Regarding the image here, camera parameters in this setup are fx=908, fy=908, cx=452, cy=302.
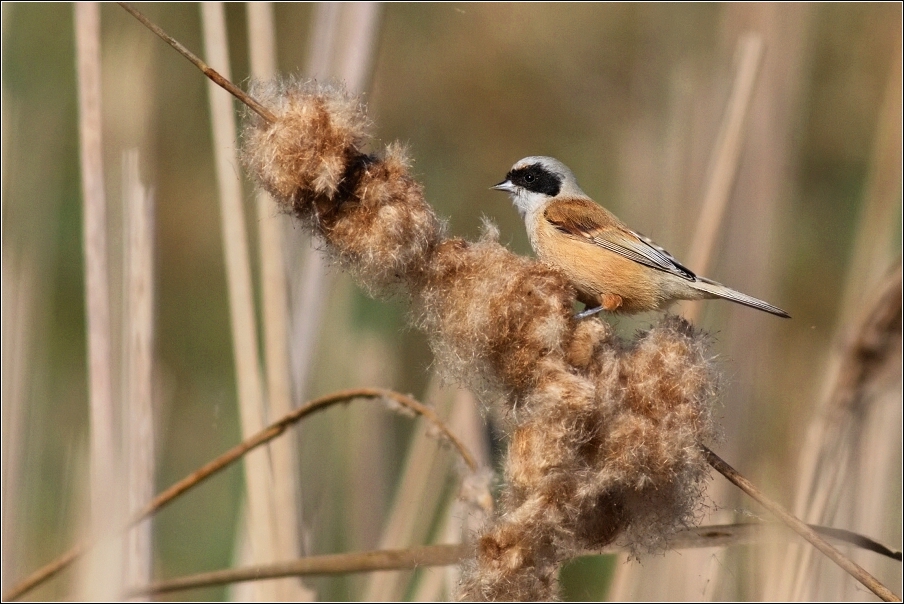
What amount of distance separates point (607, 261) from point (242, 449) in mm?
1358

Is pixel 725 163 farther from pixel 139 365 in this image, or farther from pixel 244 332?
pixel 139 365

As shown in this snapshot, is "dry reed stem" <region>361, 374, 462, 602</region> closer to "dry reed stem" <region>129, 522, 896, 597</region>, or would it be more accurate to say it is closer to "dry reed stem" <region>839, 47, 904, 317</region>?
"dry reed stem" <region>129, 522, 896, 597</region>

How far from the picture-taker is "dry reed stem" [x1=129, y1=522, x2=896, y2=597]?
6.46 ft

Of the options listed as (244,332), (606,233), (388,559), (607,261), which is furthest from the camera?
(606,233)

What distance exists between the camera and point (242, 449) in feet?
6.70

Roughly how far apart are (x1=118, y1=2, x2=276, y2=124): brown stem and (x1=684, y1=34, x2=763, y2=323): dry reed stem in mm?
1555

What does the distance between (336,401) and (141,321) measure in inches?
26.1

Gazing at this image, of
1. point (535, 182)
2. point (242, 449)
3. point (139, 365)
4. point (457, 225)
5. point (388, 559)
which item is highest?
point (457, 225)

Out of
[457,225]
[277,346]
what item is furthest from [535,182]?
[457,225]

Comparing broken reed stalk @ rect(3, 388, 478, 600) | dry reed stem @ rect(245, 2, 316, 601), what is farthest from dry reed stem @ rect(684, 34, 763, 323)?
dry reed stem @ rect(245, 2, 316, 601)

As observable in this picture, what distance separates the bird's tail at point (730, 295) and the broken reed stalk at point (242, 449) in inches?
37.1

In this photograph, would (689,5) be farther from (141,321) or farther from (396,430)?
(141,321)

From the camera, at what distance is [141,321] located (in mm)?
2410

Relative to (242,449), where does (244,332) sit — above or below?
above
